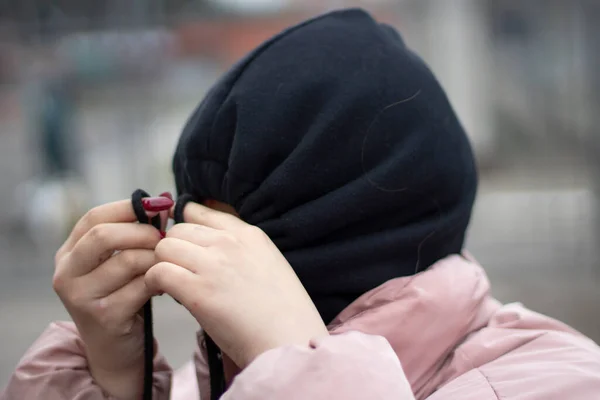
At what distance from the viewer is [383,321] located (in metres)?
1.26

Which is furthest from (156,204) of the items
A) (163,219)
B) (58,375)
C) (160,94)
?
(160,94)

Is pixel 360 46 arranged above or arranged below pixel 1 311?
Answer: above

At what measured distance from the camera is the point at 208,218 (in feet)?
4.20

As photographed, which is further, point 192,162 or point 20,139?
point 20,139

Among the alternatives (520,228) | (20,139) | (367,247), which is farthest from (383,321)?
(20,139)

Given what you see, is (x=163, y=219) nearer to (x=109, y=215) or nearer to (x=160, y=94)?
(x=109, y=215)

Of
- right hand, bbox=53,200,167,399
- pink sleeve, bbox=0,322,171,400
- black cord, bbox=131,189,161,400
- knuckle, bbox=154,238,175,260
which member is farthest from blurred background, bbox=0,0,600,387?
knuckle, bbox=154,238,175,260

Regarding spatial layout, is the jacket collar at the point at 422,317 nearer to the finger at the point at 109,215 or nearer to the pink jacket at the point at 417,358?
the pink jacket at the point at 417,358

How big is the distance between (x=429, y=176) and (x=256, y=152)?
0.33 metres

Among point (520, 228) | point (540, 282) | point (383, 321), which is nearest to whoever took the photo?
point (383, 321)

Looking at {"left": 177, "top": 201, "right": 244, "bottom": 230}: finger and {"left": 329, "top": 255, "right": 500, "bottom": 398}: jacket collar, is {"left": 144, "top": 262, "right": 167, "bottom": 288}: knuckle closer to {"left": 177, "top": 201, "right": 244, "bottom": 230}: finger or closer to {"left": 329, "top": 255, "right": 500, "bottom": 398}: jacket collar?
{"left": 177, "top": 201, "right": 244, "bottom": 230}: finger

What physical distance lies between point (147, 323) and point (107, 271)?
6.3 inches

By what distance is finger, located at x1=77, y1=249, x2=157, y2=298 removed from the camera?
1281 millimetres

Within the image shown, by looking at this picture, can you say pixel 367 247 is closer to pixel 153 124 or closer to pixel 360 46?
pixel 360 46
